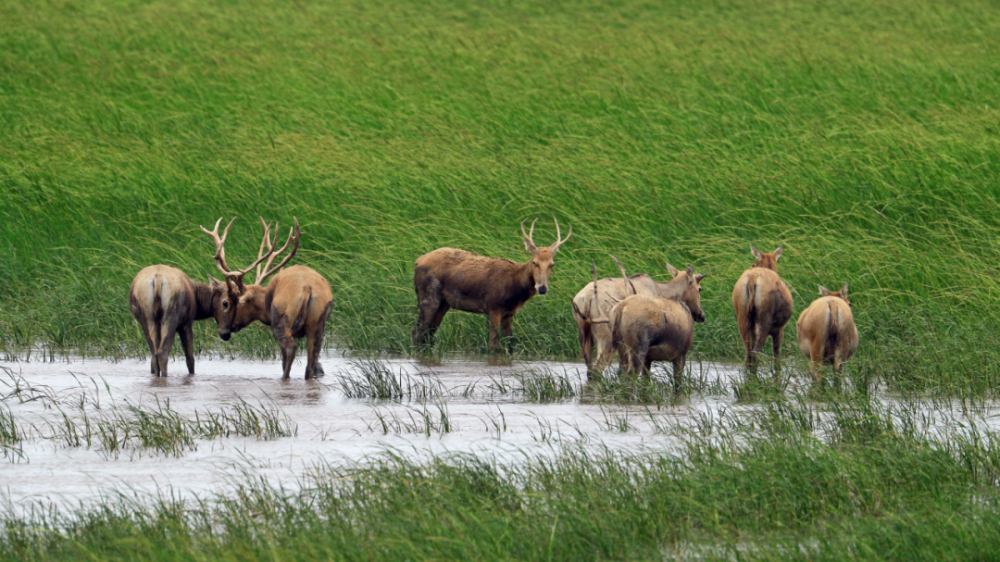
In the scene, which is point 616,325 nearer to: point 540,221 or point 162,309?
point 162,309

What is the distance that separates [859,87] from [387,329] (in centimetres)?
1221

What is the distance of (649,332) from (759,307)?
1.53 m

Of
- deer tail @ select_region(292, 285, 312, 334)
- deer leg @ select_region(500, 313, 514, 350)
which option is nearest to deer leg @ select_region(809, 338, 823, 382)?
deer leg @ select_region(500, 313, 514, 350)

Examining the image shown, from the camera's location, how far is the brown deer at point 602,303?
34.9ft

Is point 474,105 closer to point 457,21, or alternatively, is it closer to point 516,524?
point 457,21

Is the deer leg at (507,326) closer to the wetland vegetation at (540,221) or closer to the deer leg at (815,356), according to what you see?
the wetland vegetation at (540,221)

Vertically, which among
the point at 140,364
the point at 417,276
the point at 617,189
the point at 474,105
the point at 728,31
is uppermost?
the point at 728,31

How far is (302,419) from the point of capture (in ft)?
29.9

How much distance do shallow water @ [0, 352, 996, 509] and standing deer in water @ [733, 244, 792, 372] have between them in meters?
0.37

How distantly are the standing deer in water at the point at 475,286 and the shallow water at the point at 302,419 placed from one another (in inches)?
44.6

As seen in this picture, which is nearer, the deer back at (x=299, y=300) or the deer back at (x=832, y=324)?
the deer back at (x=832, y=324)

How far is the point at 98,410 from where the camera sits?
9148mm

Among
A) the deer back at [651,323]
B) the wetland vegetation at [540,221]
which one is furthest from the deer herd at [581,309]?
the wetland vegetation at [540,221]

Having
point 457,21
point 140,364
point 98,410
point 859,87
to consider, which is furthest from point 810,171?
point 457,21
